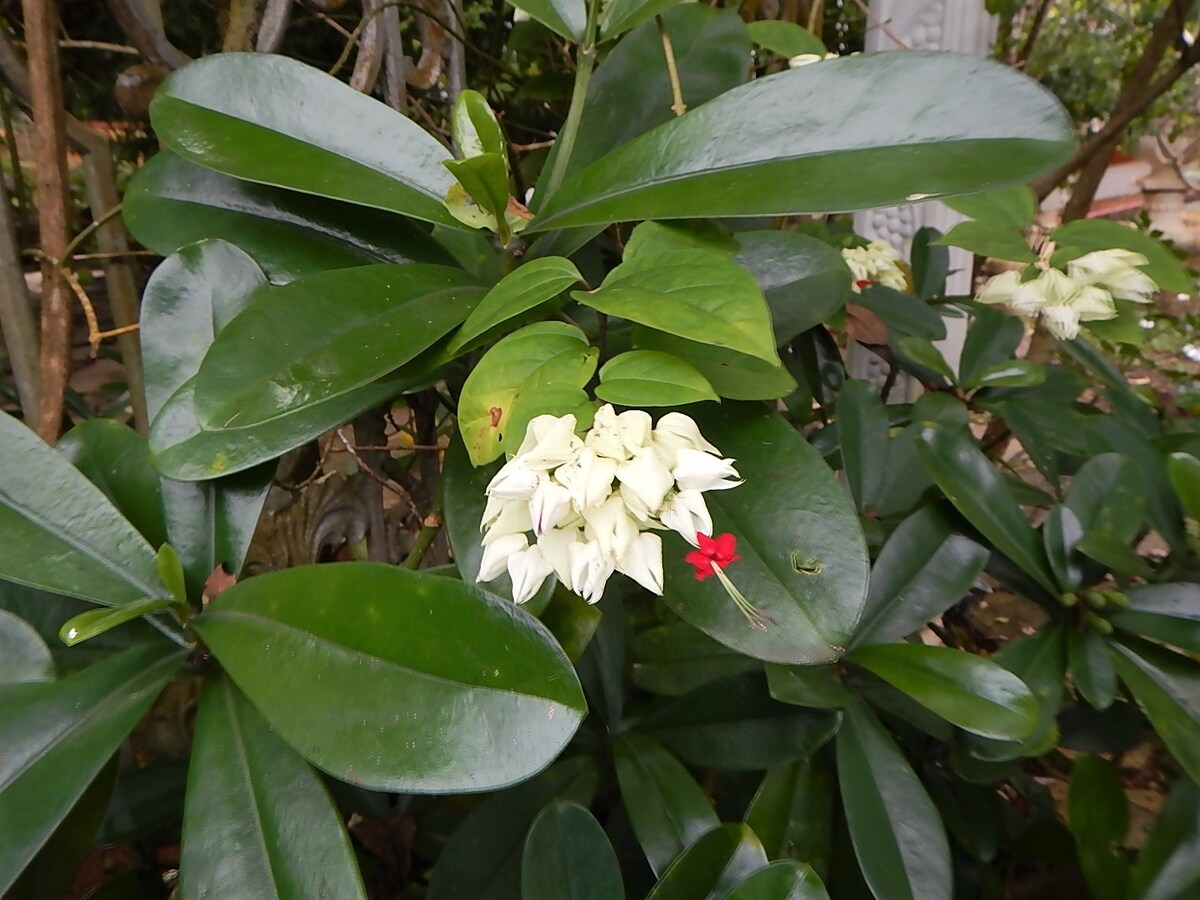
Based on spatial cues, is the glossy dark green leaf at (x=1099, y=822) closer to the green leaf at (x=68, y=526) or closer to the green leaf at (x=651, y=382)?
the green leaf at (x=651, y=382)

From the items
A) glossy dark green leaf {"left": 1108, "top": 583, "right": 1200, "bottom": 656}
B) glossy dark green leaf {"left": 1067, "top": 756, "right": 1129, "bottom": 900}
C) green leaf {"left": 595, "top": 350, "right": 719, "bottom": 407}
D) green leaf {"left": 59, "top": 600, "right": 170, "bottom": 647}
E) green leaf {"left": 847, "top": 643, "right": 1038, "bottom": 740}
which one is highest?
green leaf {"left": 595, "top": 350, "right": 719, "bottom": 407}

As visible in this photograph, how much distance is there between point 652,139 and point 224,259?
0.28 meters

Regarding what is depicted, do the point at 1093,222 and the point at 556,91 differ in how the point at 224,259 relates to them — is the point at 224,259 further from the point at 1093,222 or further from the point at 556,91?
the point at 1093,222

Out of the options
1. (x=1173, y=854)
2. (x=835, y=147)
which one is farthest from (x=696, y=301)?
(x=1173, y=854)

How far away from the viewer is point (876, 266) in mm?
972

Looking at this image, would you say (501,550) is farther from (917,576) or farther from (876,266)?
(876,266)

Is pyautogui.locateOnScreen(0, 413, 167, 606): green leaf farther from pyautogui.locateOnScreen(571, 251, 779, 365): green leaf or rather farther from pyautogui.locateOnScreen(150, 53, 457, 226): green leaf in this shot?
pyautogui.locateOnScreen(571, 251, 779, 365): green leaf

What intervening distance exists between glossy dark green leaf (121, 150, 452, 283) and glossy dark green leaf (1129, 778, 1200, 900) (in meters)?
0.67

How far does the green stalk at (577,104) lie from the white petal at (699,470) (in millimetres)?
233

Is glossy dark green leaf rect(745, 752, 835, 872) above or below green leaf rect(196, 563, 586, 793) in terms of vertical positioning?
below

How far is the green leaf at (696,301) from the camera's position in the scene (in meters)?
0.33

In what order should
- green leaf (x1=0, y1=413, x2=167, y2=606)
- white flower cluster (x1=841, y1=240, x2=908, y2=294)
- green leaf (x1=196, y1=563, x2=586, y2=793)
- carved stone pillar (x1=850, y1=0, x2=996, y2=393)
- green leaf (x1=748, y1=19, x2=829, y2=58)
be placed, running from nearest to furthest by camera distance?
green leaf (x1=196, y1=563, x2=586, y2=793), green leaf (x1=0, y1=413, x2=167, y2=606), green leaf (x1=748, y1=19, x2=829, y2=58), white flower cluster (x1=841, y1=240, x2=908, y2=294), carved stone pillar (x1=850, y1=0, x2=996, y2=393)

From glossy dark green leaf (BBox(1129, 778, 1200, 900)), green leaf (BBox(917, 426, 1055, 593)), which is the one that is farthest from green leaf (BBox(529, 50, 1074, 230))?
glossy dark green leaf (BBox(1129, 778, 1200, 900))

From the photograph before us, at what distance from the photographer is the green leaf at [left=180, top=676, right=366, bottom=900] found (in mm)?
348
